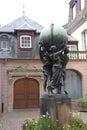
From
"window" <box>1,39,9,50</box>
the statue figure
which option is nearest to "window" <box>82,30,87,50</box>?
"window" <box>1,39,9,50</box>

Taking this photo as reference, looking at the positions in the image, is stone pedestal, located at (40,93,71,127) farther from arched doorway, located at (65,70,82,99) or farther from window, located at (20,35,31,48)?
window, located at (20,35,31,48)

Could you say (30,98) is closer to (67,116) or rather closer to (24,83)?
(24,83)

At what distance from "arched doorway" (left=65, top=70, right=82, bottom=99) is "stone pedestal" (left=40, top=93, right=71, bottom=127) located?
14.7m

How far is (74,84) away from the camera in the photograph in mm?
22359

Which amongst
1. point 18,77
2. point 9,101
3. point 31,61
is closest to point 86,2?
point 31,61

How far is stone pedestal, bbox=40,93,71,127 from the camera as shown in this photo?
276 inches

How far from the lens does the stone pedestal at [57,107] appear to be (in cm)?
701

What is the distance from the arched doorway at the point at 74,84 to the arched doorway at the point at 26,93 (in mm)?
2732

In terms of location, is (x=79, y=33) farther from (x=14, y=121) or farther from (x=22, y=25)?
(x=14, y=121)

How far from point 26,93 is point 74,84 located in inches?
161

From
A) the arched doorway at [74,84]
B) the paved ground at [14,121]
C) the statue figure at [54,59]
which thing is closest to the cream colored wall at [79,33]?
the arched doorway at [74,84]

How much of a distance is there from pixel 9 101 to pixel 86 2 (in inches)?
446

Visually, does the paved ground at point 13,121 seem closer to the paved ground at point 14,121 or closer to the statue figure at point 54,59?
the paved ground at point 14,121

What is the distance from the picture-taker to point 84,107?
45.1 feet
